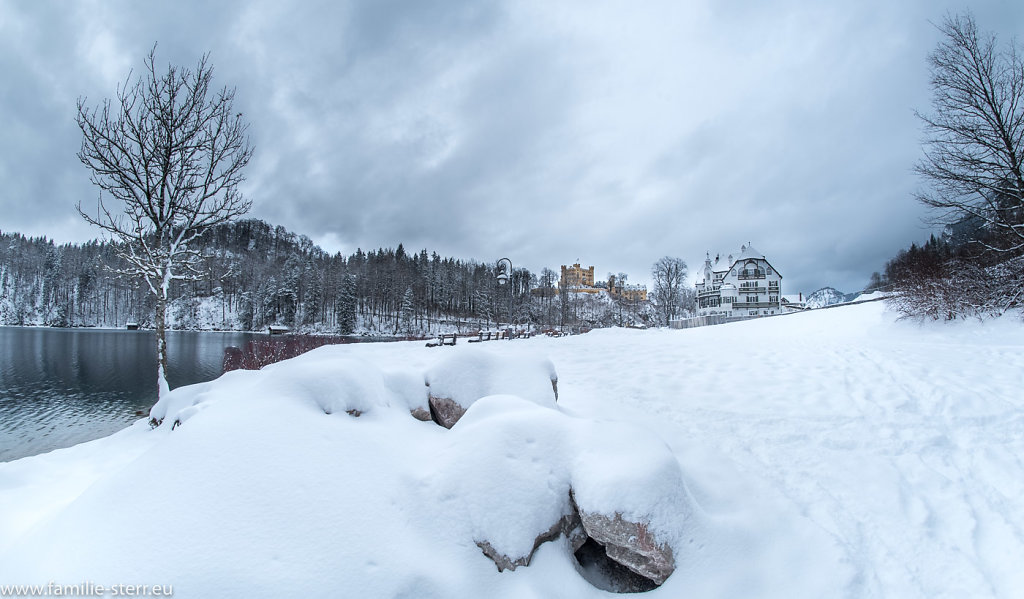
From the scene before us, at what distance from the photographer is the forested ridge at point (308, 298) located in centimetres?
6669

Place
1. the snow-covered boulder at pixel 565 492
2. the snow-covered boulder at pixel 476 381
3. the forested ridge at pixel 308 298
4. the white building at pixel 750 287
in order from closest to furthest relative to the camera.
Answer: the snow-covered boulder at pixel 565 492
the snow-covered boulder at pixel 476 381
the white building at pixel 750 287
the forested ridge at pixel 308 298

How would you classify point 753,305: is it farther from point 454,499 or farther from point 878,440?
point 454,499

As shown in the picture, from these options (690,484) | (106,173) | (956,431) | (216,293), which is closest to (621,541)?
(690,484)

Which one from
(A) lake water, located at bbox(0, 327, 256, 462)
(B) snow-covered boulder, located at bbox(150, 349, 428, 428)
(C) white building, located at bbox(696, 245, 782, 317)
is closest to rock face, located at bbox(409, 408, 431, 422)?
(B) snow-covered boulder, located at bbox(150, 349, 428, 428)

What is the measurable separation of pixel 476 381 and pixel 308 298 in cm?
6778

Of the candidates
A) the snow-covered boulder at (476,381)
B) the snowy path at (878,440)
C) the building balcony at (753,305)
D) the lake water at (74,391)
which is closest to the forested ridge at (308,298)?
the building balcony at (753,305)

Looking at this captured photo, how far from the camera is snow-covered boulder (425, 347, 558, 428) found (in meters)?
5.73

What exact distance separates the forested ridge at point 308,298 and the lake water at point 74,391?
3143 centimetres

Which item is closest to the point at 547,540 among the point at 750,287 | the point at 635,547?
the point at 635,547

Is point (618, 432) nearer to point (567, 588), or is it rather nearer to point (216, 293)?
point (567, 588)

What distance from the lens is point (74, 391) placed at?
55.2ft

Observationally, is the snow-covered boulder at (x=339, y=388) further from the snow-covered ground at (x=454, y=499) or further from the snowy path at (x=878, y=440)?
the snowy path at (x=878, y=440)

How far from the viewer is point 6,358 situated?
26.5 meters

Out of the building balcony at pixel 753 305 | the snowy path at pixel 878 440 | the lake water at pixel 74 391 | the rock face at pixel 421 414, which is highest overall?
the building balcony at pixel 753 305
